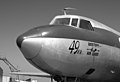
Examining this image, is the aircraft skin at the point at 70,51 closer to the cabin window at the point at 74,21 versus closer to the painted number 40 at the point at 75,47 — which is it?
the painted number 40 at the point at 75,47

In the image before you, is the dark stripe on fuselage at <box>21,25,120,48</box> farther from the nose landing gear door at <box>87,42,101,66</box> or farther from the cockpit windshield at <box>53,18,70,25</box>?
the cockpit windshield at <box>53,18,70,25</box>

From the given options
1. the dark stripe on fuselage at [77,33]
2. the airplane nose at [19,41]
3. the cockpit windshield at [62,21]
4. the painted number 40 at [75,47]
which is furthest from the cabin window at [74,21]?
the airplane nose at [19,41]

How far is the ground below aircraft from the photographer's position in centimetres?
940

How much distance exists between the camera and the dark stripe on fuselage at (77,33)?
969cm

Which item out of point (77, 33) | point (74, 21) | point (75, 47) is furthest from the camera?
point (74, 21)

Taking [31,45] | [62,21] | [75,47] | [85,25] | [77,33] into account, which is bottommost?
[75,47]

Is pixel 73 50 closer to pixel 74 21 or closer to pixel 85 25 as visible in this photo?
pixel 74 21

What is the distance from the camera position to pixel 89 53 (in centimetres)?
1050

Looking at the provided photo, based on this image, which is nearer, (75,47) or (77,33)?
(75,47)

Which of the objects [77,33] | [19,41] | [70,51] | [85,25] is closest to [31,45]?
[19,41]

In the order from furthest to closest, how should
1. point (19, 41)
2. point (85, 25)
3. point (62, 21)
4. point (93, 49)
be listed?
point (62, 21), point (85, 25), point (93, 49), point (19, 41)

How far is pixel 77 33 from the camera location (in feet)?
33.9

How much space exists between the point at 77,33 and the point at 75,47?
758 mm

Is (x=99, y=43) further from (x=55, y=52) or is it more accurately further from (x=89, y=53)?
(x=55, y=52)
